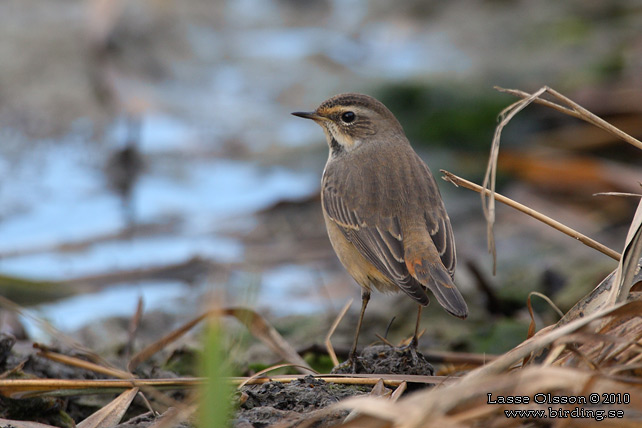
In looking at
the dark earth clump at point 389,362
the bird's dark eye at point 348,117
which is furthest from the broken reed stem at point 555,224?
the bird's dark eye at point 348,117

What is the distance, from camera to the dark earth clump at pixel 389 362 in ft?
14.5

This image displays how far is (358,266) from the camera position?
212 inches

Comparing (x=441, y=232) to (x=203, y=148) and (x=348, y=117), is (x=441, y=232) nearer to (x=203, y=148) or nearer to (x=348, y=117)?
(x=348, y=117)

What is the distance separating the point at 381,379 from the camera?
4000 millimetres

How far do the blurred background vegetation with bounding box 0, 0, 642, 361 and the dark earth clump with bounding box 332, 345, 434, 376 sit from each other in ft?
4.02

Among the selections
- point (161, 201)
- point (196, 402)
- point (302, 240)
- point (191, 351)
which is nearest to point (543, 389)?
point (196, 402)

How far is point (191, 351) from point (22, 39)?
9.59 meters

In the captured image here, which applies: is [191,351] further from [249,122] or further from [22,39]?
[22,39]

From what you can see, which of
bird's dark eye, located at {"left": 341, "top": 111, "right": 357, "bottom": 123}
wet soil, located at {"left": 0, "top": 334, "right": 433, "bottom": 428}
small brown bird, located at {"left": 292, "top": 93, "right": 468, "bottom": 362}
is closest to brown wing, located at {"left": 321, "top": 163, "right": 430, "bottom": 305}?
small brown bird, located at {"left": 292, "top": 93, "right": 468, "bottom": 362}

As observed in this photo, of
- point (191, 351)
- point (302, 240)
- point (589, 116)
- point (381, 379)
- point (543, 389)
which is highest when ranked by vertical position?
point (589, 116)

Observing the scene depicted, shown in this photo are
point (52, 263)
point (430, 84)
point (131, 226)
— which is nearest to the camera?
point (52, 263)

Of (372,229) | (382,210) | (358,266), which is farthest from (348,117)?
(358,266)

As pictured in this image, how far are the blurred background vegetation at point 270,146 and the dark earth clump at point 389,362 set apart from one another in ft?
4.02

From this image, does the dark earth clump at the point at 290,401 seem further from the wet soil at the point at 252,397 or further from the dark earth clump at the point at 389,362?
the dark earth clump at the point at 389,362
